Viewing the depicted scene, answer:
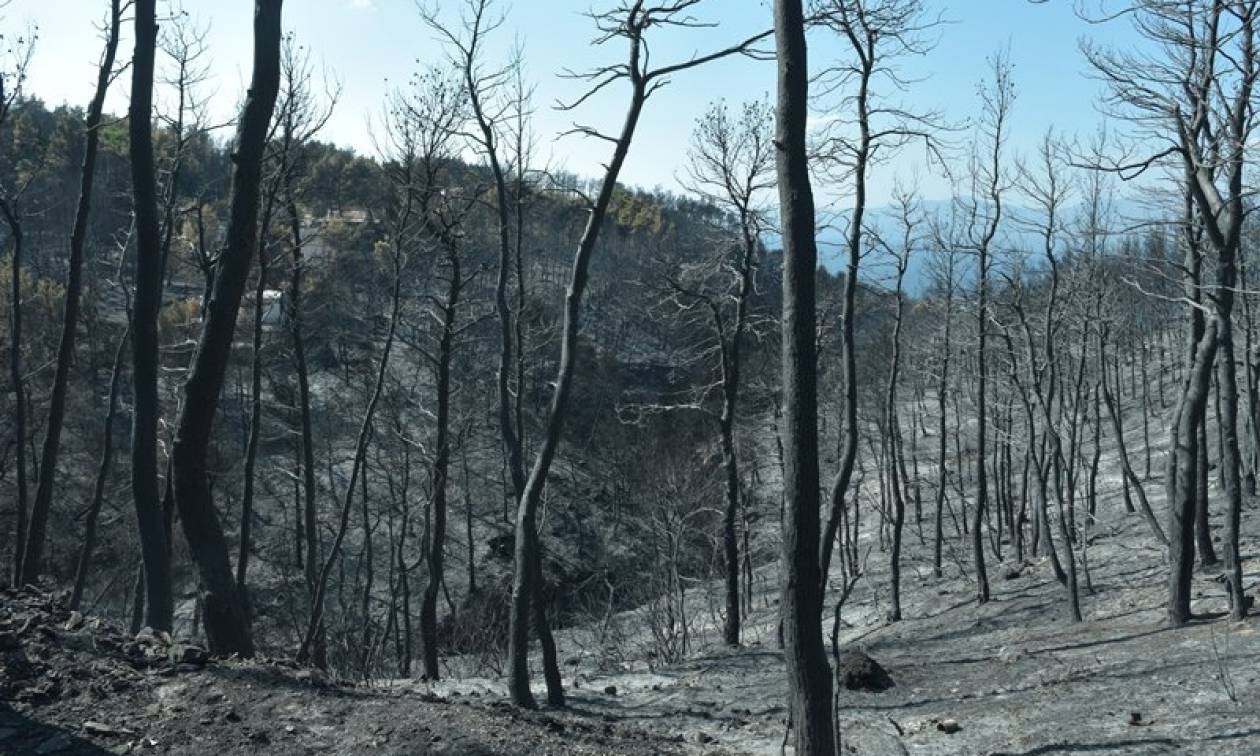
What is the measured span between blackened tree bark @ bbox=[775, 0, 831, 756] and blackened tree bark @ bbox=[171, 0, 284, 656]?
421cm

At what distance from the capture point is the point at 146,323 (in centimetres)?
898

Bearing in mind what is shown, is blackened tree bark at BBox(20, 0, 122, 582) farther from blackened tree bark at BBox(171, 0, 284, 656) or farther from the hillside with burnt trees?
blackened tree bark at BBox(171, 0, 284, 656)

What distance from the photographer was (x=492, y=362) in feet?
155

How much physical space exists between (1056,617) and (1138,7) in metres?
10.3

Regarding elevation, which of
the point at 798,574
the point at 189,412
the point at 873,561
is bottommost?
the point at 873,561

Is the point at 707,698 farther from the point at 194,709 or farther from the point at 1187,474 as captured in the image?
the point at 194,709

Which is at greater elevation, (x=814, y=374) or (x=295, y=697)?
(x=814, y=374)

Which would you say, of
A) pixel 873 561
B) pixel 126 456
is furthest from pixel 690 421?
pixel 126 456

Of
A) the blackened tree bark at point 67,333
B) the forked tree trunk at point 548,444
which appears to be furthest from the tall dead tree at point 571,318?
the blackened tree bark at point 67,333

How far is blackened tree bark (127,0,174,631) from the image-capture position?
28.7 feet

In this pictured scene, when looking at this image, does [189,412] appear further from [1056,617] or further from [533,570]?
[1056,617]

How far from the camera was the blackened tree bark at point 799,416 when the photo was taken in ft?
18.8

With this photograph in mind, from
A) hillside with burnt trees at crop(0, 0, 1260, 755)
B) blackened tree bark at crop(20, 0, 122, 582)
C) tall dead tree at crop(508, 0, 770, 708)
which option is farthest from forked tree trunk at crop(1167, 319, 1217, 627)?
blackened tree bark at crop(20, 0, 122, 582)

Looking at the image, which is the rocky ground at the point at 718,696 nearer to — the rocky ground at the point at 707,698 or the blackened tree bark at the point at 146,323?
the rocky ground at the point at 707,698
